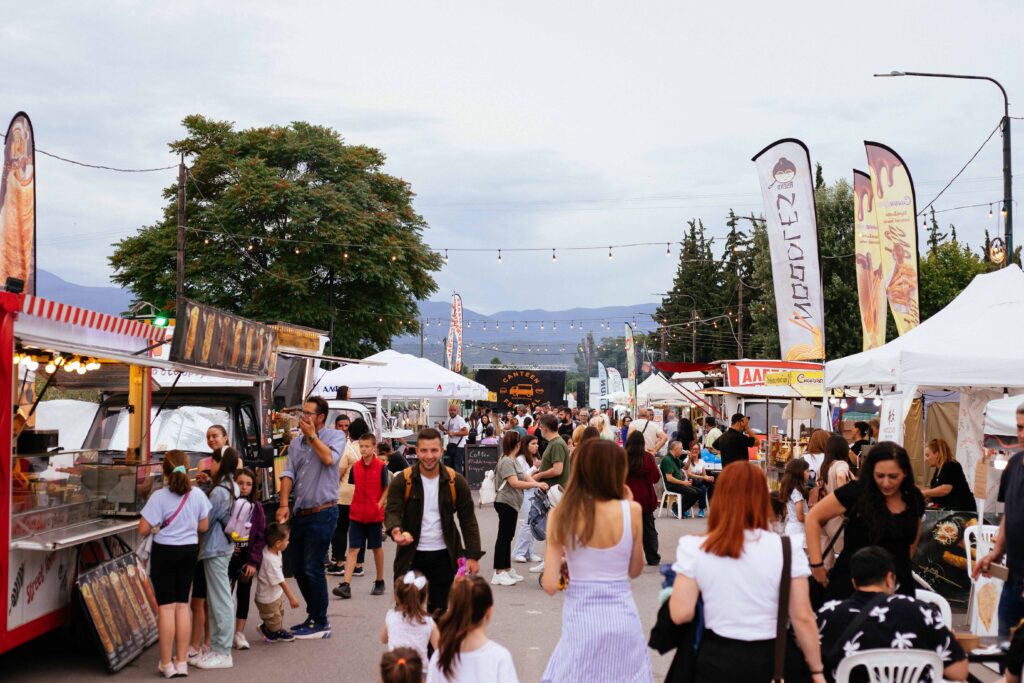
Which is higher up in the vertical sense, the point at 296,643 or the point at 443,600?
the point at 443,600

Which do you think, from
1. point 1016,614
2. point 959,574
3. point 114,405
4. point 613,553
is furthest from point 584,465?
point 114,405

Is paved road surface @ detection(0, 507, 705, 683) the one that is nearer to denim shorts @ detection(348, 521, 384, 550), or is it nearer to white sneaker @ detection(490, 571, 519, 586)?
denim shorts @ detection(348, 521, 384, 550)

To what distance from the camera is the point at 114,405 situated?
12.5m

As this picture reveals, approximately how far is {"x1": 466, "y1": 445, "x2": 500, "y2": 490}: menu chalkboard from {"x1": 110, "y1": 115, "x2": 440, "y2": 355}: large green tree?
1767 cm

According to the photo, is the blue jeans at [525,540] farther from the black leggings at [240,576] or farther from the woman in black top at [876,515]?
the woman in black top at [876,515]

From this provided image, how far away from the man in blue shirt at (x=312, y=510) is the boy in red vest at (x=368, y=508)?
2078 millimetres

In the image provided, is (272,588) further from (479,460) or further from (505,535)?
(479,460)

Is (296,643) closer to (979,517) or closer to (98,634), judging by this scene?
(98,634)

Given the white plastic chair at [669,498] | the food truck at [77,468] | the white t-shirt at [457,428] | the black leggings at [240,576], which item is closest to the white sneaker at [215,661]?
the food truck at [77,468]

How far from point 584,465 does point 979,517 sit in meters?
6.33

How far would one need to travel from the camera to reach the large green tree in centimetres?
4156

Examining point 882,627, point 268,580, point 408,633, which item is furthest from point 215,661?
point 882,627

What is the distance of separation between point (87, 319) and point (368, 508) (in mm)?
4602

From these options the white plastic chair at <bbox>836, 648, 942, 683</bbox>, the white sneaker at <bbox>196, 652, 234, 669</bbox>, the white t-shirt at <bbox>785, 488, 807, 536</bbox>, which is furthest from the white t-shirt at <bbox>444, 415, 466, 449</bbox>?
the white plastic chair at <bbox>836, 648, 942, 683</bbox>
